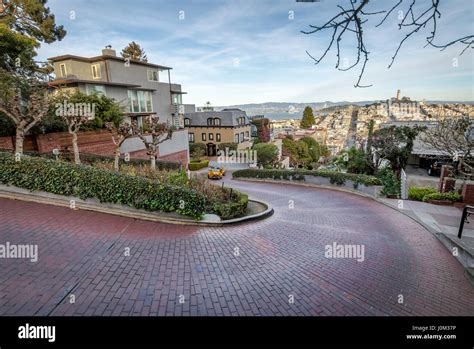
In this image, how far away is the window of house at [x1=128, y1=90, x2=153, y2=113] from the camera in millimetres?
22703

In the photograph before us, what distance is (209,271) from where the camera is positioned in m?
4.74

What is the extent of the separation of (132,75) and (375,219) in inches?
988

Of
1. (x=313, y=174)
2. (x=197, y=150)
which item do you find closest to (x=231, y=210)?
(x=313, y=174)

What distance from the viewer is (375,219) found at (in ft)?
34.1

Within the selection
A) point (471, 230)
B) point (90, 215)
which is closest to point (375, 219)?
point (471, 230)

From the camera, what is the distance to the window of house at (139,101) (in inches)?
894

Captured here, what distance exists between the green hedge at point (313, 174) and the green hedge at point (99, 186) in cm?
1318

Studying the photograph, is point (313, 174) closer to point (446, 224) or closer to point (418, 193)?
point (418, 193)

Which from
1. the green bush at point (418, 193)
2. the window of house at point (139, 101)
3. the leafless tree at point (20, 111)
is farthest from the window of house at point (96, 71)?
the green bush at point (418, 193)

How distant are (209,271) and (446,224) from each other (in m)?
10.4

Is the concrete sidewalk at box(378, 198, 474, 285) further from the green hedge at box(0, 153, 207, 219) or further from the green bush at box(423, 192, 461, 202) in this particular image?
the green hedge at box(0, 153, 207, 219)

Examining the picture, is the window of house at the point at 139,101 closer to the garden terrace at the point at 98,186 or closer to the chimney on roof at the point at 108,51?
the chimney on roof at the point at 108,51
